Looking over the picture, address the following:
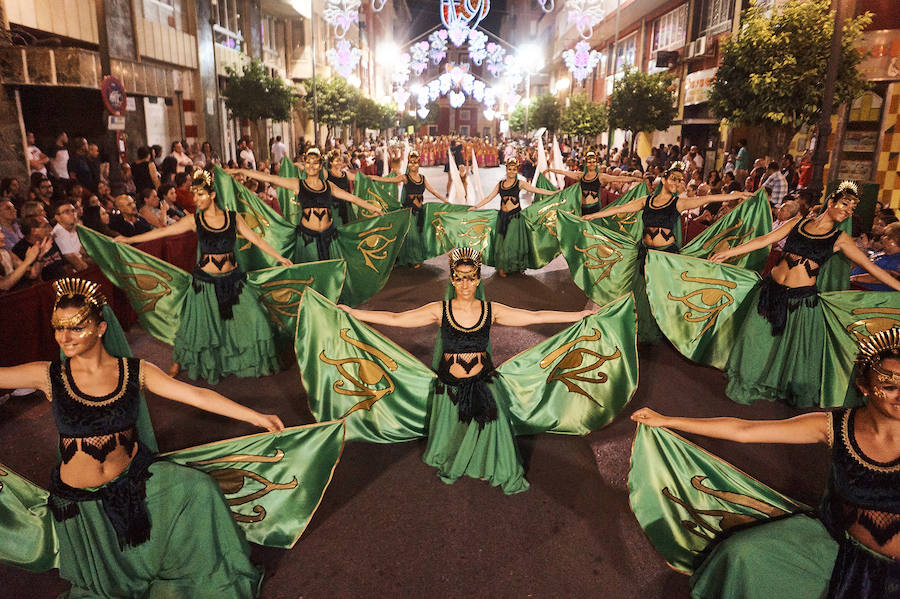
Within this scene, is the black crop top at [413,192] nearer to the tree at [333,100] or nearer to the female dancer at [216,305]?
the female dancer at [216,305]

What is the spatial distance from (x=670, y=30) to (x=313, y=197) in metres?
27.2

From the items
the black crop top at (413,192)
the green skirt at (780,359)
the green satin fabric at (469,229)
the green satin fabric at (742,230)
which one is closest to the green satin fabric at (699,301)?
the green skirt at (780,359)

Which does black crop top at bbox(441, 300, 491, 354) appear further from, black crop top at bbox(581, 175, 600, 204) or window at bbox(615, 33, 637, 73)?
window at bbox(615, 33, 637, 73)

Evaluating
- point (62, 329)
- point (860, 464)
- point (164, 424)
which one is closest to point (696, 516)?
point (860, 464)

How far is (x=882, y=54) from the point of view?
50.0 ft

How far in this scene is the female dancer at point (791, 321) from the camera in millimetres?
5738

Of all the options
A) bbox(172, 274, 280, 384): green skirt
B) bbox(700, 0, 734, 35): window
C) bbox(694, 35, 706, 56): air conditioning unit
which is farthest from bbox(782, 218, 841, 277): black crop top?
bbox(694, 35, 706, 56): air conditioning unit

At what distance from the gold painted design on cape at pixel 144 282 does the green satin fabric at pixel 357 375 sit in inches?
92.7

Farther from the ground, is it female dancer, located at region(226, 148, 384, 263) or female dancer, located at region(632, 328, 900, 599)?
female dancer, located at region(226, 148, 384, 263)

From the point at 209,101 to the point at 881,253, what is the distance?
23558 millimetres

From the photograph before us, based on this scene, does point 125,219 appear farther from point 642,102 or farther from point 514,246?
point 642,102

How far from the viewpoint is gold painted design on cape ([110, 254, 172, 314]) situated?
6371mm

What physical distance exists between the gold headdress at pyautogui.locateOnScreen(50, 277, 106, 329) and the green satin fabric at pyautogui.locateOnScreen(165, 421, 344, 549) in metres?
0.94


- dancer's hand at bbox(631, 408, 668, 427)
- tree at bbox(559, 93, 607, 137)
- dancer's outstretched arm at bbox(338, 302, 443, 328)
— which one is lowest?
dancer's hand at bbox(631, 408, 668, 427)
